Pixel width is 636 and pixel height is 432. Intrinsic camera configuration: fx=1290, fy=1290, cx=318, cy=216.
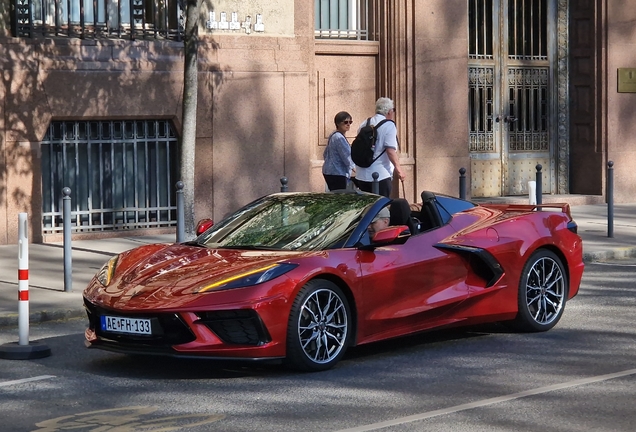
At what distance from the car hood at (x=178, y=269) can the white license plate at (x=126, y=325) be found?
149 mm

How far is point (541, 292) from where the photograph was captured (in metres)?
9.98

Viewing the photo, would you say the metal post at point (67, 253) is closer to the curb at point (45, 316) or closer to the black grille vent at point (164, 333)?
the curb at point (45, 316)

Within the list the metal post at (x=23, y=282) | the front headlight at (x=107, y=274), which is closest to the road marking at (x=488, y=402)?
the front headlight at (x=107, y=274)

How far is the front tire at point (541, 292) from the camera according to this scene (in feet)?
32.1

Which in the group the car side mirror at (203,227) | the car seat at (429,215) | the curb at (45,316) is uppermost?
the car seat at (429,215)

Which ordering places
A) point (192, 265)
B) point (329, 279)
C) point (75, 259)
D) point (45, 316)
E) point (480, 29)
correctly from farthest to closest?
1. point (480, 29)
2. point (75, 259)
3. point (45, 316)
4. point (192, 265)
5. point (329, 279)

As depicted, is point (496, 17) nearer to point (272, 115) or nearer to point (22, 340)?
point (272, 115)

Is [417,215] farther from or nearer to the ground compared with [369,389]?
farther from the ground

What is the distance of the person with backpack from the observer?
47.3 ft

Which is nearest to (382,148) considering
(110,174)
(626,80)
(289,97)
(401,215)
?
(289,97)

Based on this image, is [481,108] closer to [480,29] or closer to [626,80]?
[480,29]

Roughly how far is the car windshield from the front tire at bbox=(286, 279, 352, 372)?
17.6 inches

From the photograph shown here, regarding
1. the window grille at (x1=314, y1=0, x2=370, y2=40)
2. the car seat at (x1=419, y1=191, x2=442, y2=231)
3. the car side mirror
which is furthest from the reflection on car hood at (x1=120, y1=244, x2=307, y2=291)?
the window grille at (x1=314, y1=0, x2=370, y2=40)

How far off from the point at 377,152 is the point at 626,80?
Answer: 896 cm
